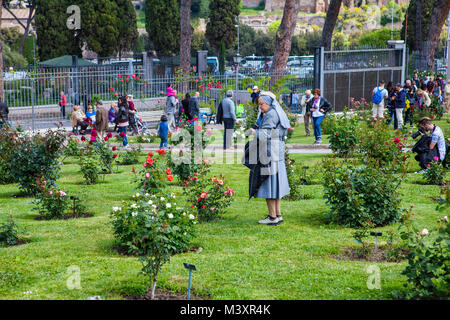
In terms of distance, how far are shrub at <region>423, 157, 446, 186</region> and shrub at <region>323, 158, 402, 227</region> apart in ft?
9.35

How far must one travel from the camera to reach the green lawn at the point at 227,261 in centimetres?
559

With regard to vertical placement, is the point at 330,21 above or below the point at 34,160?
above

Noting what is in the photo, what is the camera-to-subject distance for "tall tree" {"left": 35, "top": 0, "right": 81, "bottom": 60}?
3703 cm

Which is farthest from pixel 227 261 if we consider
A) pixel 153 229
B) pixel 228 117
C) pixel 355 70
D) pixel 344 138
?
pixel 355 70

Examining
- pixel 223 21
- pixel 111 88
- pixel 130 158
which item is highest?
pixel 223 21

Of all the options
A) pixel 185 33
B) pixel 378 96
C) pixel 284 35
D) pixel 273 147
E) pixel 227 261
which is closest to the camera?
pixel 227 261

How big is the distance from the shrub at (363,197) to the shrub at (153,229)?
203 cm

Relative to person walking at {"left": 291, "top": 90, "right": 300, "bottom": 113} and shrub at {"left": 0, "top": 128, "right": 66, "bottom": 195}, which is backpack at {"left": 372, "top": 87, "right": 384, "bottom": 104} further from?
shrub at {"left": 0, "top": 128, "right": 66, "bottom": 195}

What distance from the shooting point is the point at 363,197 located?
7734mm

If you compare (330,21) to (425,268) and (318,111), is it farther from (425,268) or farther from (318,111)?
(425,268)

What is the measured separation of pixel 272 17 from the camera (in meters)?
87.5

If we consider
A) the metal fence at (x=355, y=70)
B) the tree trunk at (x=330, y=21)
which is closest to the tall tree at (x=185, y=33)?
the tree trunk at (x=330, y=21)

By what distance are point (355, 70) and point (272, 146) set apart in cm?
1614
